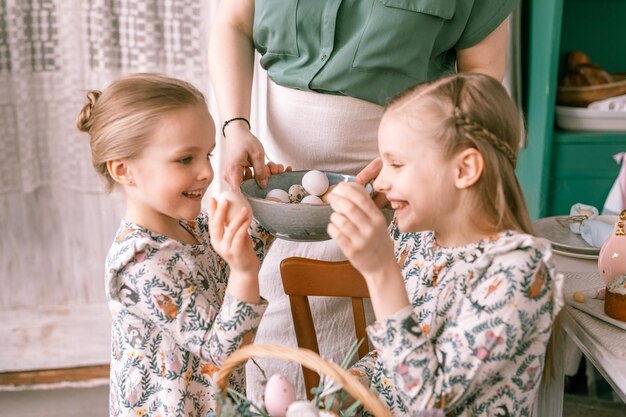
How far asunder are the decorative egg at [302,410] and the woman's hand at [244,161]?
19.7 inches

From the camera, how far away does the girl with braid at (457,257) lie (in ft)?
3.18

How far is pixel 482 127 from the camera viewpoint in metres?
1.04

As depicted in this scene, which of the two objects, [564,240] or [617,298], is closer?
[617,298]

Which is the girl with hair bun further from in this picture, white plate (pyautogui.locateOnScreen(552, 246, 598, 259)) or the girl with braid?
white plate (pyautogui.locateOnScreen(552, 246, 598, 259))

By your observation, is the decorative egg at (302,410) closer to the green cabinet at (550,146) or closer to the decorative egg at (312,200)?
the decorative egg at (312,200)

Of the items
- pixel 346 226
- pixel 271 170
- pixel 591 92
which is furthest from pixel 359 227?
pixel 591 92

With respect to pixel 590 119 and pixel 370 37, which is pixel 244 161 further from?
pixel 590 119

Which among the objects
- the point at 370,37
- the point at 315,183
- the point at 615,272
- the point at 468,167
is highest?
the point at 370,37

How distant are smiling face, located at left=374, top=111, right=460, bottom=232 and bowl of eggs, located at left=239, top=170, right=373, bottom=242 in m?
0.14

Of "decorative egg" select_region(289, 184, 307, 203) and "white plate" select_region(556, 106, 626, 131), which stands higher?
"decorative egg" select_region(289, 184, 307, 203)

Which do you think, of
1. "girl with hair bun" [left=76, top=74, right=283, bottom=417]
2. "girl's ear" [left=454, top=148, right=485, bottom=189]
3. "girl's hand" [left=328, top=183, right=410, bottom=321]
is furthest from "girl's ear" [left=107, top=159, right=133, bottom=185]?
"girl's ear" [left=454, top=148, right=485, bottom=189]

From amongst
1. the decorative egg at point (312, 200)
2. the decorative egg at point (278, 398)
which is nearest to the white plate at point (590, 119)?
the decorative egg at point (312, 200)

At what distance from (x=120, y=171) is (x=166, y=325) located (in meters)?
0.27

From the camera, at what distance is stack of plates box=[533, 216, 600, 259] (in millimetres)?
1457
